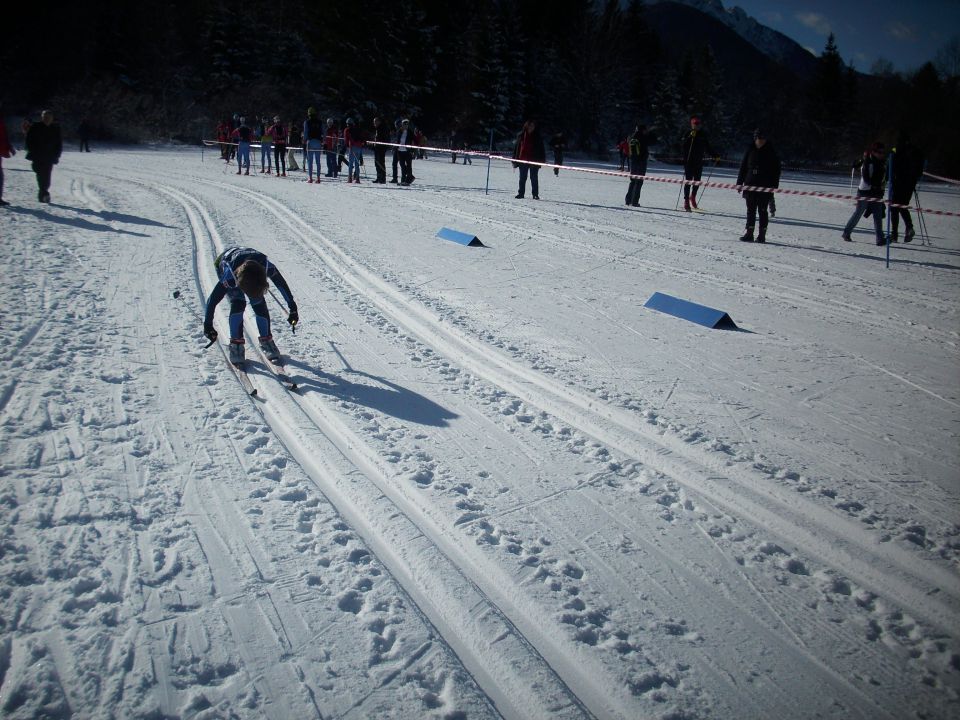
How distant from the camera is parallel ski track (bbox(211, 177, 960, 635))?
9.15ft

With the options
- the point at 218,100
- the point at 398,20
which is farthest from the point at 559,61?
the point at 218,100

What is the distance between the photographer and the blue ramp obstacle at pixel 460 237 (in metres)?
9.52

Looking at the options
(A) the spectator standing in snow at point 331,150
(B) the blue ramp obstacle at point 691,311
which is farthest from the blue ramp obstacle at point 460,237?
(A) the spectator standing in snow at point 331,150

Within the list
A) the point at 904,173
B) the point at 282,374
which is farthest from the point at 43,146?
the point at 904,173

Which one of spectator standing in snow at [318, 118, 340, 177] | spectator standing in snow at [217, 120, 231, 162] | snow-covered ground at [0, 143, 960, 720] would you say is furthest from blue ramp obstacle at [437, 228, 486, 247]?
spectator standing in snow at [217, 120, 231, 162]

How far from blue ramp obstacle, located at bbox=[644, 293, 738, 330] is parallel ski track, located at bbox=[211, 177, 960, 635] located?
7.81 feet

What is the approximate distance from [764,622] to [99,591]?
9.63ft

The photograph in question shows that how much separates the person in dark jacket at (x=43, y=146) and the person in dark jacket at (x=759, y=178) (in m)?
13.0

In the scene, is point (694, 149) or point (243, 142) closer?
point (694, 149)

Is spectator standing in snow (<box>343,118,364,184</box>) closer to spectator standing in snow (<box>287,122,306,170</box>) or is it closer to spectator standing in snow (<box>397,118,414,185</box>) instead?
spectator standing in snow (<box>397,118,414,185</box>)

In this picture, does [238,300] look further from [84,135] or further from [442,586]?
[84,135]

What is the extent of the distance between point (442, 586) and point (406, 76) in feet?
145

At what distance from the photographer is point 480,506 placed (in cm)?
326

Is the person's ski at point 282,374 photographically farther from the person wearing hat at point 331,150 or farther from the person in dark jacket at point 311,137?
the person wearing hat at point 331,150
